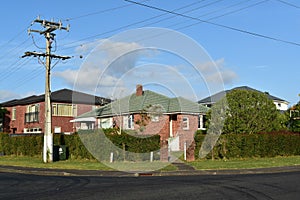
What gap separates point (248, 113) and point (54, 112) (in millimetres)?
30823

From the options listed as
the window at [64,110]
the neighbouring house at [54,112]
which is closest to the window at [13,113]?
the neighbouring house at [54,112]

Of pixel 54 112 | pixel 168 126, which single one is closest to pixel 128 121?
pixel 168 126

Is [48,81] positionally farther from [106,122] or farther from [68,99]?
[68,99]

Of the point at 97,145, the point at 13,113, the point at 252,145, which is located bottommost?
the point at 252,145

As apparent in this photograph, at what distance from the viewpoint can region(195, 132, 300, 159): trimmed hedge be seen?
30453 millimetres

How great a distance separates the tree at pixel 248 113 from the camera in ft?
113

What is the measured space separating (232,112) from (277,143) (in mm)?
4222

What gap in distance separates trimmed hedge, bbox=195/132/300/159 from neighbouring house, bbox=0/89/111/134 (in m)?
24.2

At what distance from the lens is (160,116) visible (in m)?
39.8

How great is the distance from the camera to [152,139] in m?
30.3

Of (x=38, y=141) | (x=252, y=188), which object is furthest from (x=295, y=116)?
(x=252, y=188)

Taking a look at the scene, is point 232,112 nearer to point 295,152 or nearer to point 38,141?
point 295,152

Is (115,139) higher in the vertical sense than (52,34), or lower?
lower

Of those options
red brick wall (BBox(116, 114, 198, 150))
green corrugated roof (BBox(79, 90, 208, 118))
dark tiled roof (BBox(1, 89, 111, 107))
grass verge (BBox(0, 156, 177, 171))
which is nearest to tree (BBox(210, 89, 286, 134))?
green corrugated roof (BBox(79, 90, 208, 118))
